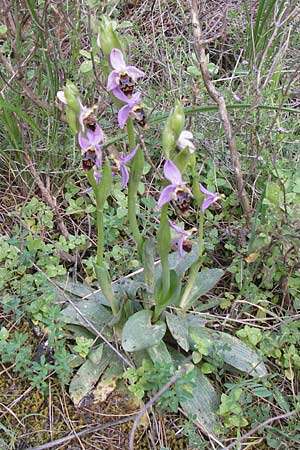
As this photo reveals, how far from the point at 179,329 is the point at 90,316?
0.95 feet

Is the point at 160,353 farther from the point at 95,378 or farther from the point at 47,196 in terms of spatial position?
the point at 47,196

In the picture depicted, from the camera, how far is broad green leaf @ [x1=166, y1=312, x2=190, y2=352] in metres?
1.62

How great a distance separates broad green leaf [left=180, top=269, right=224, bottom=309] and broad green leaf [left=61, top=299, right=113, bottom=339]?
0.79 feet

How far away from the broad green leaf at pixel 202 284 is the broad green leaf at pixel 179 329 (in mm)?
85

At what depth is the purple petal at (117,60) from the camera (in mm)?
1302

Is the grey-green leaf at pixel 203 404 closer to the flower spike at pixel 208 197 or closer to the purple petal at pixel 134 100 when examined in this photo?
the flower spike at pixel 208 197

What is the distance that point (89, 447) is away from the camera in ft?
5.11

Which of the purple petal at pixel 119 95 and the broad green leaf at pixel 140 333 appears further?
the broad green leaf at pixel 140 333

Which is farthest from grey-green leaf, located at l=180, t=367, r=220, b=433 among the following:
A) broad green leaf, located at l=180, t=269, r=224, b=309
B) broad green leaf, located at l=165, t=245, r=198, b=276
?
broad green leaf, located at l=165, t=245, r=198, b=276

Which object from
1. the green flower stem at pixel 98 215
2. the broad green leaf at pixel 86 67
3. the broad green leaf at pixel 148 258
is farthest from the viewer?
the broad green leaf at pixel 86 67

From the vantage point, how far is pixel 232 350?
1702 mm

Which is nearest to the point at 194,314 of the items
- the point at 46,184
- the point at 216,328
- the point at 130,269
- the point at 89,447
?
the point at 216,328


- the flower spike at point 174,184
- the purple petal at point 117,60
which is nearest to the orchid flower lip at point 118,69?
the purple petal at point 117,60

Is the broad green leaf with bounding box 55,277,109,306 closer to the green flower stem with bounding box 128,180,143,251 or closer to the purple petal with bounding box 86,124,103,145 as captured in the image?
the green flower stem with bounding box 128,180,143,251
